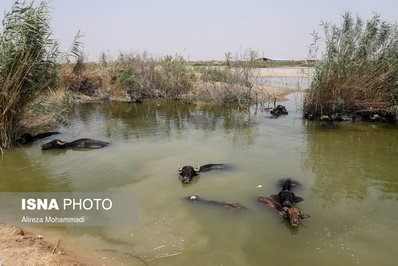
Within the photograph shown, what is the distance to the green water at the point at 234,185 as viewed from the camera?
403 cm

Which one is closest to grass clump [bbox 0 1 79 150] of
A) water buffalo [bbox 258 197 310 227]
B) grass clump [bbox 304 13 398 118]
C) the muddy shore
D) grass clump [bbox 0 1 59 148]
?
grass clump [bbox 0 1 59 148]

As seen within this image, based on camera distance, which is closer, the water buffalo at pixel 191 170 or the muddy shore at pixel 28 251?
the muddy shore at pixel 28 251

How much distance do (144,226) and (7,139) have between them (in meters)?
6.06

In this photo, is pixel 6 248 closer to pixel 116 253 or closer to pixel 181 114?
pixel 116 253

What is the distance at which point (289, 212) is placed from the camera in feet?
14.9

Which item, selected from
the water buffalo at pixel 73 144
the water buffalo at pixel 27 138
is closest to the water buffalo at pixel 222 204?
the water buffalo at pixel 73 144

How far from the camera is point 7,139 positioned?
27.0 ft

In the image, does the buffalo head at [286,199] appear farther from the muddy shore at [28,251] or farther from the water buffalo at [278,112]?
the water buffalo at [278,112]

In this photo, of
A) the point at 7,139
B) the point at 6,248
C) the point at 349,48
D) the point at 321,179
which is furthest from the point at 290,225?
the point at 349,48

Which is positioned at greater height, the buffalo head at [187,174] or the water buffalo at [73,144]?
the water buffalo at [73,144]

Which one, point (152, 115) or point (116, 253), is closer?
point (116, 253)

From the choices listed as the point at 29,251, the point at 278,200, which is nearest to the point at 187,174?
the point at 278,200

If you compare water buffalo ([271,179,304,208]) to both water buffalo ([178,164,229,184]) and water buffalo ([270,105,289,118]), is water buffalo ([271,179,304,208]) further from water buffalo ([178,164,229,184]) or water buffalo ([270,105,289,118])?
water buffalo ([270,105,289,118])

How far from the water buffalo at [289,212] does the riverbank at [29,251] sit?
118 inches
